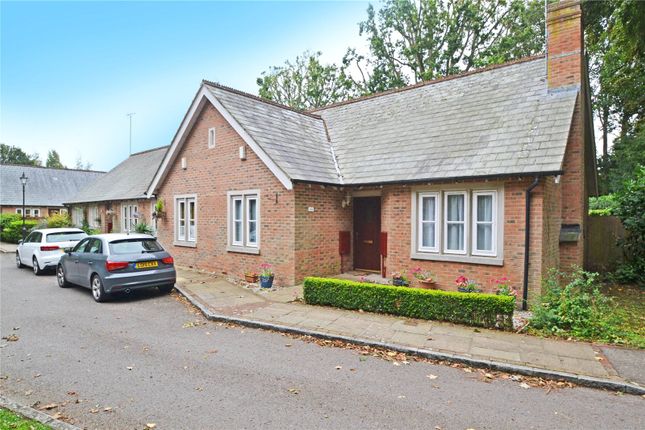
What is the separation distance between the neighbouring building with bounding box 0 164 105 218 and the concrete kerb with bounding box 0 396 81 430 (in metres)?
37.2

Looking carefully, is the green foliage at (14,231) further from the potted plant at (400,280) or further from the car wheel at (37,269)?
the potted plant at (400,280)

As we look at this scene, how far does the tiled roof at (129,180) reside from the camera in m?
22.4

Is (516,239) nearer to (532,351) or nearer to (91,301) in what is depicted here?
(532,351)

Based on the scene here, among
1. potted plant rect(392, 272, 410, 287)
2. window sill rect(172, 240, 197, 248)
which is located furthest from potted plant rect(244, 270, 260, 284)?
potted plant rect(392, 272, 410, 287)

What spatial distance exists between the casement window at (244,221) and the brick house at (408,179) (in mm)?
51

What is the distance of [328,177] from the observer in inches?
456

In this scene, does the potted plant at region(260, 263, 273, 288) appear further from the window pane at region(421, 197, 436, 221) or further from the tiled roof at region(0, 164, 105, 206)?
the tiled roof at region(0, 164, 105, 206)

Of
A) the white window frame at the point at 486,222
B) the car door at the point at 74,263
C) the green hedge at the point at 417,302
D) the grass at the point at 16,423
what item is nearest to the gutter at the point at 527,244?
the white window frame at the point at 486,222

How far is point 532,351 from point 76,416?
20.8 ft

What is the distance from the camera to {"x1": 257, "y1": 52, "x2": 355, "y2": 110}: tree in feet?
112

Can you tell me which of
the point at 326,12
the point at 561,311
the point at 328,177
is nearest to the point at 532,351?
the point at 561,311

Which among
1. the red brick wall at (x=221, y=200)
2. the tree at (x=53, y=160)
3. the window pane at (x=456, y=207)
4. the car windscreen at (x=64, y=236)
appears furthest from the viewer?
the tree at (x=53, y=160)

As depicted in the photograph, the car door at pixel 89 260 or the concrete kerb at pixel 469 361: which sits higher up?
the car door at pixel 89 260

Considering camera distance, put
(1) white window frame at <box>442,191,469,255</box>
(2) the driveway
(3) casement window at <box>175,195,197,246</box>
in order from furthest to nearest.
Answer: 1. (3) casement window at <box>175,195,197,246</box>
2. (1) white window frame at <box>442,191,469,255</box>
3. (2) the driveway
